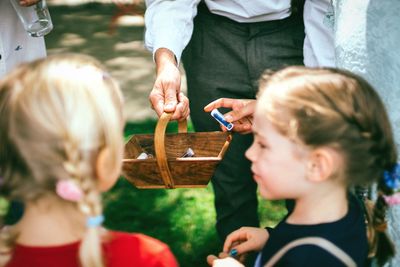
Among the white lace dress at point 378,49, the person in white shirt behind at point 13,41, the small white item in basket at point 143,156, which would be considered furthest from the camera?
the person in white shirt behind at point 13,41

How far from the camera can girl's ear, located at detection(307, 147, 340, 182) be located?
151 centimetres

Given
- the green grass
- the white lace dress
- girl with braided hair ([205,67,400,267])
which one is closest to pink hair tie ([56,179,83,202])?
girl with braided hair ([205,67,400,267])

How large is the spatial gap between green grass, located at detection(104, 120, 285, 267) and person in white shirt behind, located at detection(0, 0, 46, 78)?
1279 millimetres

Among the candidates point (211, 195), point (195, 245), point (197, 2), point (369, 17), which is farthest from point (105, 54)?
point (369, 17)

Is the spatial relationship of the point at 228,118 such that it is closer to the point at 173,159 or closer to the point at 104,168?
the point at 173,159

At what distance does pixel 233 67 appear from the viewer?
8.58 ft

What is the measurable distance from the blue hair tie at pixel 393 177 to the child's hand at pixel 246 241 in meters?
0.46

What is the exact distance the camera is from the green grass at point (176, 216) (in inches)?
131

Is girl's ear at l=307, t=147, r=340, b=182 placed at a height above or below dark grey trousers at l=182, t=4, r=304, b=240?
above

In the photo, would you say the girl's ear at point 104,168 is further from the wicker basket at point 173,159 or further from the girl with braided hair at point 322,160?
the wicker basket at point 173,159

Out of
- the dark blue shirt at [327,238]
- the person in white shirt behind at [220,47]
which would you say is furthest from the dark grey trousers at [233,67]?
the dark blue shirt at [327,238]

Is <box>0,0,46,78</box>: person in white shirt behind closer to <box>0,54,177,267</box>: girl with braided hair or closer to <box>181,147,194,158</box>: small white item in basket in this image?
<box>181,147,194,158</box>: small white item in basket

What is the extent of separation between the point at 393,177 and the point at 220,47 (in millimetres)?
1232

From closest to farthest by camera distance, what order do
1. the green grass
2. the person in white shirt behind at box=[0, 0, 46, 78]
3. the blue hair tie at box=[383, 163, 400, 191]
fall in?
the blue hair tie at box=[383, 163, 400, 191]
the person in white shirt behind at box=[0, 0, 46, 78]
the green grass
